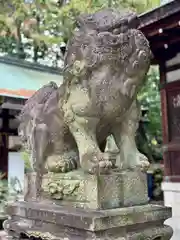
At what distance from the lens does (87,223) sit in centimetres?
158

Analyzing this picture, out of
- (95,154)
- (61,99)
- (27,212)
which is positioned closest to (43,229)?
(27,212)

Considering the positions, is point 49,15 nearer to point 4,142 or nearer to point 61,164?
point 4,142

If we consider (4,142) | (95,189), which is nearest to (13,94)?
(4,142)

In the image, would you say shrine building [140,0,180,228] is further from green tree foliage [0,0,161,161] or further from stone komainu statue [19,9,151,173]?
stone komainu statue [19,9,151,173]

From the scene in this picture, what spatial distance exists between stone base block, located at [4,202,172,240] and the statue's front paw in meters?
0.21

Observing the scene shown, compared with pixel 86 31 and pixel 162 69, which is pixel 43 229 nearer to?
pixel 86 31

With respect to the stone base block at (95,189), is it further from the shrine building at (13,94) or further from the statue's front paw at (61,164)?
the shrine building at (13,94)

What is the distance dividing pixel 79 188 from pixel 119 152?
0.33 metres

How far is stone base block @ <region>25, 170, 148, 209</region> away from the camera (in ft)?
5.57

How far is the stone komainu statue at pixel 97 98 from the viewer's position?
5.64 ft

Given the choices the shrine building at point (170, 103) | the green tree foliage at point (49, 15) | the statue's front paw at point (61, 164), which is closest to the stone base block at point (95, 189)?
the statue's front paw at point (61, 164)

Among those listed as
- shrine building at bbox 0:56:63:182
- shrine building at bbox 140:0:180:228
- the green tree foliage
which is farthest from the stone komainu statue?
shrine building at bbox 0:56:63:182

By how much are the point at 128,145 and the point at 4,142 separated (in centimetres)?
741

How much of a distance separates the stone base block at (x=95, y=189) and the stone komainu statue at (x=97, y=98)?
0.19ft
